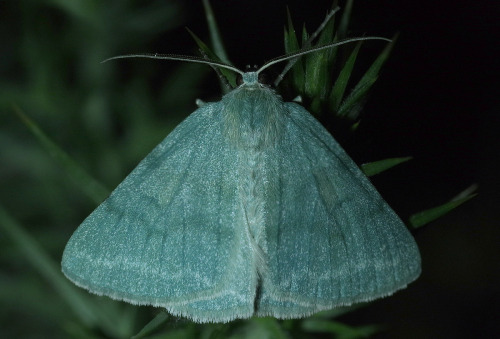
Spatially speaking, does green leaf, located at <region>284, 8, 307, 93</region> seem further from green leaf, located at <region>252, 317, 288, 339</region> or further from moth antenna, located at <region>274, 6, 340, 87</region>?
green leaf, located at <region>252, 317, 288, 339</region>

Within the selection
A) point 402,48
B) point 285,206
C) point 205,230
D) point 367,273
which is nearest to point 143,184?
point 205,230

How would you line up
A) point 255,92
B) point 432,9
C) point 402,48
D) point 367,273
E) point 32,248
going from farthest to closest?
point 432,9, point 402,48, point 32,248, point 255,92, point 367,273

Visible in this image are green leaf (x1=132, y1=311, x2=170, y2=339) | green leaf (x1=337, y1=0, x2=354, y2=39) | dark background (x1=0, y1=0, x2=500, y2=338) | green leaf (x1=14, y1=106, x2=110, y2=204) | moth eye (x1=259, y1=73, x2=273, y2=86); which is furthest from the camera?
dark background (x1=0, y1=0, x2=500, y2=338)

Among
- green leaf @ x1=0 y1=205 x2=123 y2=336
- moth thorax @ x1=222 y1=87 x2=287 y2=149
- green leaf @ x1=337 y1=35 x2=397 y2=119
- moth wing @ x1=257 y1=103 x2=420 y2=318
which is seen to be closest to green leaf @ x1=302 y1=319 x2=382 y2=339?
moth wing @ x1=257 y1=103 x2=420 y2=318

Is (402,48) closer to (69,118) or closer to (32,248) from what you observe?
(69,118)

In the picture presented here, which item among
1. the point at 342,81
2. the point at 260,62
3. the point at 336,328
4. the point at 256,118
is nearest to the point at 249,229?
the point at 256,118

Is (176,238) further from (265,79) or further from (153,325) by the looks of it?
(265,79)

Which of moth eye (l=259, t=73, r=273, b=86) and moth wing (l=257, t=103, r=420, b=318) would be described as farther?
moth eye (l=259, t=73, r=273, b=86)
